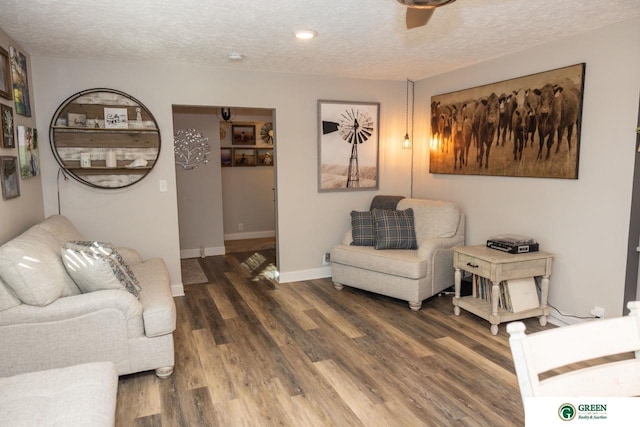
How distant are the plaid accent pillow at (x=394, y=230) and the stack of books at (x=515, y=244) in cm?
92

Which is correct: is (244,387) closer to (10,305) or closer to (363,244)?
(10,305)

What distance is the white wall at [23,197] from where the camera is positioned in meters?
2.79

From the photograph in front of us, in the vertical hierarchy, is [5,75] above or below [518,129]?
above

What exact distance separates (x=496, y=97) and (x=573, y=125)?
2.69ft

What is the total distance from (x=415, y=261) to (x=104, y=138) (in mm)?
3092

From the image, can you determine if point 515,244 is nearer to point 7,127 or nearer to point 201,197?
point 7,127

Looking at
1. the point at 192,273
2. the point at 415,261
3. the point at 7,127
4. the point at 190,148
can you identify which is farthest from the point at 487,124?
the point at 7,127

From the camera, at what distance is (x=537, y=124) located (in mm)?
3455

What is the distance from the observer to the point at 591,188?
3119 millimetres

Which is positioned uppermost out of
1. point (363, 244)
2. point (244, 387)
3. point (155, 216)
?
point (155, 216)

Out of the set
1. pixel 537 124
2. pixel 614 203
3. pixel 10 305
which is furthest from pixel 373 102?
pixel 10 305

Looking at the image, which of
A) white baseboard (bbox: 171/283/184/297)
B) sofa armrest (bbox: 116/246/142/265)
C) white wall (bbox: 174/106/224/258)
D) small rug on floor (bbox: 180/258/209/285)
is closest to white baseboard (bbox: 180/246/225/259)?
white wall (bbox: 174/106/224/258)

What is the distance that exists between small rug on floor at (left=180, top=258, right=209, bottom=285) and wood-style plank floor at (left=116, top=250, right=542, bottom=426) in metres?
0.62

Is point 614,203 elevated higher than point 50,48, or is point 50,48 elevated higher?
point 50,48
